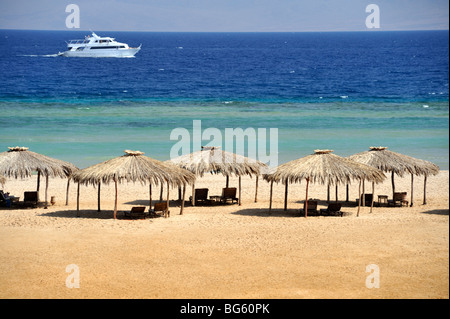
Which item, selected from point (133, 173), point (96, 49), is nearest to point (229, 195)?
point (133, 173)

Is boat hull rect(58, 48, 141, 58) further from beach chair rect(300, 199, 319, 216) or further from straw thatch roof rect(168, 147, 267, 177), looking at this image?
beach chair rect(300, 199, 319, 216)

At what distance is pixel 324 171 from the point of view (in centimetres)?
1437

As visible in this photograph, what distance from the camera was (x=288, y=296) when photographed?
30.5ft

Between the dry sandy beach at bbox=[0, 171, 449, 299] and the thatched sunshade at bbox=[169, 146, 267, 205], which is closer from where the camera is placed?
the dry sandy beach at bbox=[0, 171, 449, 299]

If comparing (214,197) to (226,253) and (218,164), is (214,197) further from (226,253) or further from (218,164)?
(226,253)

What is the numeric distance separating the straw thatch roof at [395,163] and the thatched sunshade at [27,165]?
8173mm

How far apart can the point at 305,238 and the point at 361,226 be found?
5.43 ft

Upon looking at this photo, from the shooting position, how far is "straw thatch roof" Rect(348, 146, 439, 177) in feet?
53.1

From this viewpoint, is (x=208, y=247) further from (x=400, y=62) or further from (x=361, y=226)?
(x=400, y=62)

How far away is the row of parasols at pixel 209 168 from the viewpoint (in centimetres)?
1426

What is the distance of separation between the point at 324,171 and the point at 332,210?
1.13 meters

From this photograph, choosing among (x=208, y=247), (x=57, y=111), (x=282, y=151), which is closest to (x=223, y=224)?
(x=208, y=247)

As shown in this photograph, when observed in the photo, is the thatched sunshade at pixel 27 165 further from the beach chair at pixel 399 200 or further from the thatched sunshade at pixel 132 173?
the beach chair at pixel 399 200

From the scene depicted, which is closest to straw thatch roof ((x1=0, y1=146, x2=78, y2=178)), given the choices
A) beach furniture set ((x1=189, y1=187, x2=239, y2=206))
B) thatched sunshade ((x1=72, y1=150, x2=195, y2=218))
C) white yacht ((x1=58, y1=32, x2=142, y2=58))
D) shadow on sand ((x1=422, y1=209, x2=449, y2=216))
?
thatched sunshade ((x1=72, y1=150, x2=195, y2=218))
